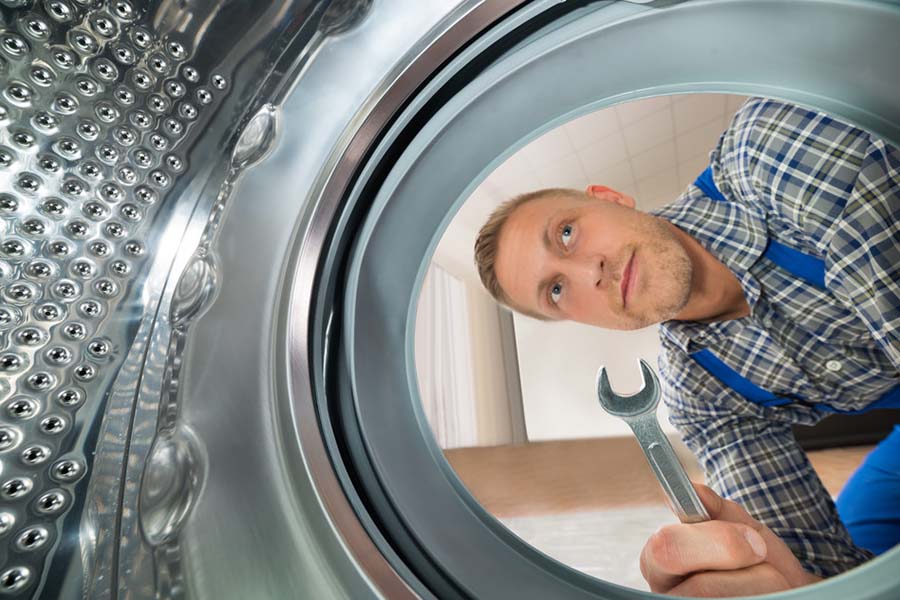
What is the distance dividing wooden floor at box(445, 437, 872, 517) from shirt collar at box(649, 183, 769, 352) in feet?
1.75

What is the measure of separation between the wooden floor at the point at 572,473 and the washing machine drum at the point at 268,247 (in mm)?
1039

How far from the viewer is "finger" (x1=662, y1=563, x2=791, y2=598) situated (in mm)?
455

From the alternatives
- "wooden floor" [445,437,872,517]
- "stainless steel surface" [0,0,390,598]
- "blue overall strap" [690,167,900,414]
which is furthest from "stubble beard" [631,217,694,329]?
"stainless steel surface" [0,0,390,598]

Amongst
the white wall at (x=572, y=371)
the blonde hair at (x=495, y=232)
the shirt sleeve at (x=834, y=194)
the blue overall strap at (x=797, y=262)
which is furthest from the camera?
the white wall at (x=572, y=371)

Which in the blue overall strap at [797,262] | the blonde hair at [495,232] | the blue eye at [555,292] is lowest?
the blue overall strap at [797,262]

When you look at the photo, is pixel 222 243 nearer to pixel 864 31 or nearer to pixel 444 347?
pixel 864 31

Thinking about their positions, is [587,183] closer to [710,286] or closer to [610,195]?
[610,195]

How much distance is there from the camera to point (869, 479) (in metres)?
1.12

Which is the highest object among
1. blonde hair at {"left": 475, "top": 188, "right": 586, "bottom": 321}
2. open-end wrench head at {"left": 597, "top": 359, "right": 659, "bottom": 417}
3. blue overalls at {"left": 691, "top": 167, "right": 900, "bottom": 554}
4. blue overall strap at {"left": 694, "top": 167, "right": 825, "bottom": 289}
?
blonde hair at {"left": 475, "top": 188, "right": 586, "bottom": 321}

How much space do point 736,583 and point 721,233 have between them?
74 centimetres

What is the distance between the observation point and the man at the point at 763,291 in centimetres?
67

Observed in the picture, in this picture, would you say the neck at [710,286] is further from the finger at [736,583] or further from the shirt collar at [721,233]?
the finger at [736,583]

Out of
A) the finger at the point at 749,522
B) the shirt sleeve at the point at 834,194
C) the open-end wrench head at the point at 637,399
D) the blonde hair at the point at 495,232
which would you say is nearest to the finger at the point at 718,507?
the finger at the point at 749,522

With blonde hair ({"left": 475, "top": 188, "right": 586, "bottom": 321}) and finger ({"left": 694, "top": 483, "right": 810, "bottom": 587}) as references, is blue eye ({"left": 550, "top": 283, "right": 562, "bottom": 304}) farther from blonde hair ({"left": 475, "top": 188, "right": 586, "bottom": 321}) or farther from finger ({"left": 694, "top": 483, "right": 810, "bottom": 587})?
finger ({"left": 694, "top": 483, "right": 810, "bottom": 587})
